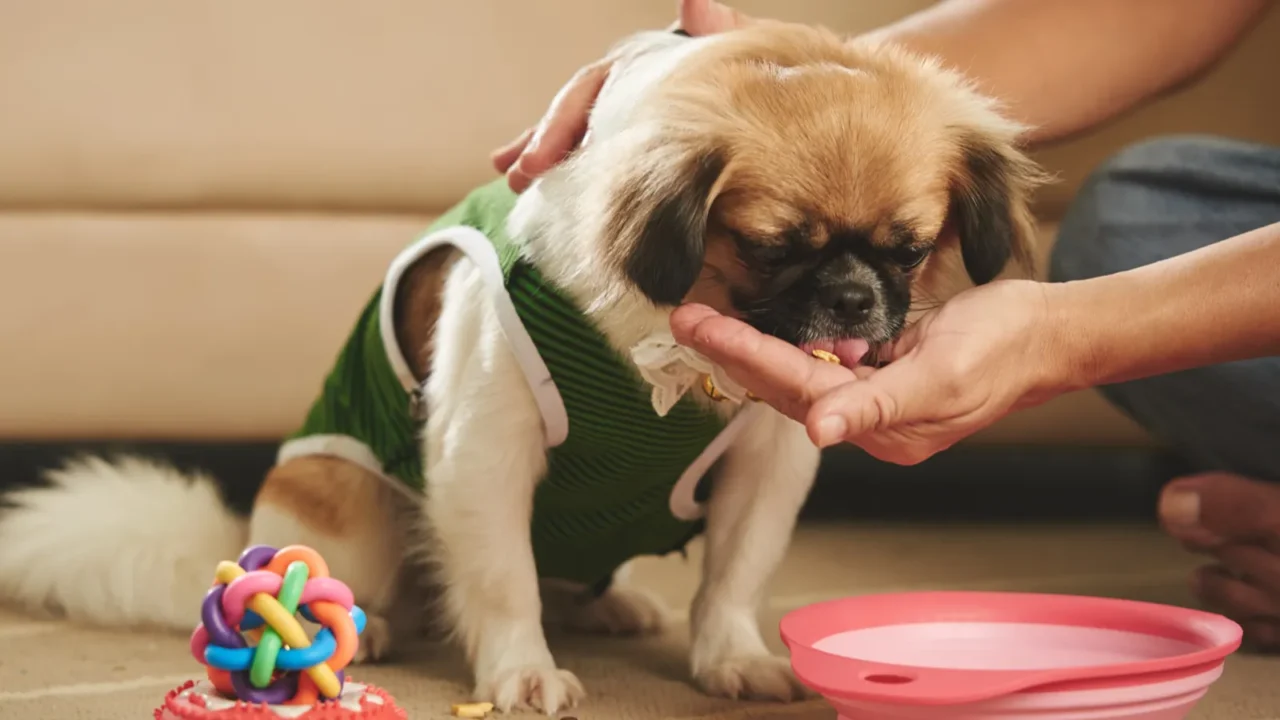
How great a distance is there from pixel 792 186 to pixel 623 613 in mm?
760

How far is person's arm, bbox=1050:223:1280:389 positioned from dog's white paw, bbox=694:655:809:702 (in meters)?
0.43

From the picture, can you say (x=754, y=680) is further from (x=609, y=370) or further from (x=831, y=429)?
(x=831, y=429)

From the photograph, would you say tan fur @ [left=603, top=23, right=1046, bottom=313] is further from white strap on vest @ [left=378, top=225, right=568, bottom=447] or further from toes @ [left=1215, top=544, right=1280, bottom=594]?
toes @ [left=1215, top=544, right=1280, bottom=594]

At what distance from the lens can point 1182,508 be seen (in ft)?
5.47

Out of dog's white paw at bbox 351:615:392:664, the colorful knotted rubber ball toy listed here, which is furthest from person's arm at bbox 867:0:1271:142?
the colorful knotted rubber ball toy

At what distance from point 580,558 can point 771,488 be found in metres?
0.27

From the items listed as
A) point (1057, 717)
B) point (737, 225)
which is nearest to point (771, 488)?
point (737, 225)

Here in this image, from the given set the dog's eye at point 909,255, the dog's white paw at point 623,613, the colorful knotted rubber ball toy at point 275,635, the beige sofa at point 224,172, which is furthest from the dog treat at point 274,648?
the beige sofa at point 224,172

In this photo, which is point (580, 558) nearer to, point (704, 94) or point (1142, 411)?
point (704, 94)

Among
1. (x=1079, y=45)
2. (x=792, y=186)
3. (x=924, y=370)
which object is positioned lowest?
(x=924, y=370)

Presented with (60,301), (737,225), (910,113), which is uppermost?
(910,113)

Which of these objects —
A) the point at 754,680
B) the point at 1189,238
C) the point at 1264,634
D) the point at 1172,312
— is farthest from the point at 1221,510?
the point at 754,680

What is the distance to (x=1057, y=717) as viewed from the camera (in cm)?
103

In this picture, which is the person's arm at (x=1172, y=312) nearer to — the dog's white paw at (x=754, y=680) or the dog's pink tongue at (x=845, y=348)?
the dog's pink tongue at (x=845, y=348)
